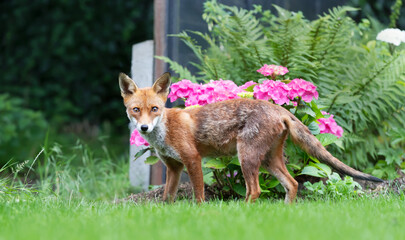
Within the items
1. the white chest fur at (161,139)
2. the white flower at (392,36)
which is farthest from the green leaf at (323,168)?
the white flower at (392,36)

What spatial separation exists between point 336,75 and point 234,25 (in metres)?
1.62

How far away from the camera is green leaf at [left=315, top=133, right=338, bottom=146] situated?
567 cm

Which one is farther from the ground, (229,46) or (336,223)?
(229,46)

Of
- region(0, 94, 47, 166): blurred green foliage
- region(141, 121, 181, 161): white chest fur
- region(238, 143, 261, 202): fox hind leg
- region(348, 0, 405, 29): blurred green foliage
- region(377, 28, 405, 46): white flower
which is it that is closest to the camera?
region(238, 143, 261, 202): fox hind leg

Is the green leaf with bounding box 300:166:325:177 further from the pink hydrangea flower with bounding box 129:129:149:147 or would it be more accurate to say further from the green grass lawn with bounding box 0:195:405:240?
the pink hydrangea flower with bounding box 129:129:149:147

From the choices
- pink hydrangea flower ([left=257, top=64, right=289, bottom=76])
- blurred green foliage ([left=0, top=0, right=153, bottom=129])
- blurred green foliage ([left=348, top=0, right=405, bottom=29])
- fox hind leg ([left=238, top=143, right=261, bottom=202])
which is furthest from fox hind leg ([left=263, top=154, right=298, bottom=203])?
blurred green foliage ([left=0, top=0, right=153, bottom=129])

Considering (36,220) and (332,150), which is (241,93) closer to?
(332,150)

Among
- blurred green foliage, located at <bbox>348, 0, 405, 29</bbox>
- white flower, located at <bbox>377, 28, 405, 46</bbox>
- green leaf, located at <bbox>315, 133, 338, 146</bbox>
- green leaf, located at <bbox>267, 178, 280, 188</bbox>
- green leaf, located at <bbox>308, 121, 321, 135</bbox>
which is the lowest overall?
green leaf, located at <bbox>267, 178, 280, 188</bbox>

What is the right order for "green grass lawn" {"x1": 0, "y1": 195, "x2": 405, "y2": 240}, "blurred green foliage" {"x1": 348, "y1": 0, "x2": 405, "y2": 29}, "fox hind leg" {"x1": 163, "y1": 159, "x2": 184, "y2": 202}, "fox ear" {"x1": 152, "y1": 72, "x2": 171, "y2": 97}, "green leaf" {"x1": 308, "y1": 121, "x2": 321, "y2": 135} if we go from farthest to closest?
"blurred green foliage" {"x1": 348, "y1": 0, "x2": 405, "y2": 29} → "green leaf" {"x1": 308, "y1": 121, "x2": 321, "y2": 135} → "fox hind leg" {"x1": 163, "y1": 159, "x2": 184, "y2": 202} → "fox ear" {"x1": 152, "y1": 72, "x2": 171, "y2": 97} → "green grass lawn" {"x1": 0, "y1": 195, "x2": 405, "y2": 240}

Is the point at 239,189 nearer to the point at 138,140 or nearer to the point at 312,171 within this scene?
the point at 312,171

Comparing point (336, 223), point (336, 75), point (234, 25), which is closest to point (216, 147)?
point (336, 223)

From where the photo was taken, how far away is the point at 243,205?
15.4 feet

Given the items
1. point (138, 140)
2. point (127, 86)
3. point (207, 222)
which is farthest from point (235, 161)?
point (207, 222)

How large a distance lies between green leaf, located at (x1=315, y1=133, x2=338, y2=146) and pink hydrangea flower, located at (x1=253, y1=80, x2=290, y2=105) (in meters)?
0.56
